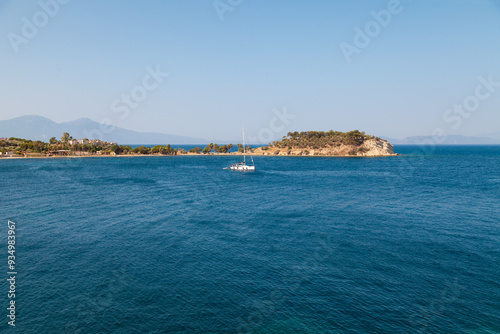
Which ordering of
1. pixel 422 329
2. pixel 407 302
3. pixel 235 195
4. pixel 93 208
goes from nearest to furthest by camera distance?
pixel 422 329 < pixel 407 302 < pixel 93 208 < pixel 235 195

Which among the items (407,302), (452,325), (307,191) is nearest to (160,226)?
(407,302)

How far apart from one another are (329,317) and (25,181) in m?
117

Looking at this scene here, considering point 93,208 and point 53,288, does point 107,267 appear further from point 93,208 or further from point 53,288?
point 93,208

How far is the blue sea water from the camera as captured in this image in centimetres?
2452

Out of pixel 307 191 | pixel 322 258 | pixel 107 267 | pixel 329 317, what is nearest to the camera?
pixel 329 317

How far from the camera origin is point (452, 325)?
77.7 ft

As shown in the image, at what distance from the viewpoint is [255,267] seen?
3444 centimetres

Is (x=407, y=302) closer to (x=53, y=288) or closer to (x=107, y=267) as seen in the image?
(x=107, y=267)

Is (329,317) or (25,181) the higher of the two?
(25,181)

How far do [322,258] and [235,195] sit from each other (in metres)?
47.4

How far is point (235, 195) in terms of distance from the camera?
82.1 m

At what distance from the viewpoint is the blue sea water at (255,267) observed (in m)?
24.5

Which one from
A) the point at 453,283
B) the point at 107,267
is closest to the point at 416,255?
the point at 453,283

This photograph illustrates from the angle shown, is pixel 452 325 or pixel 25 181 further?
pixel 25 181
